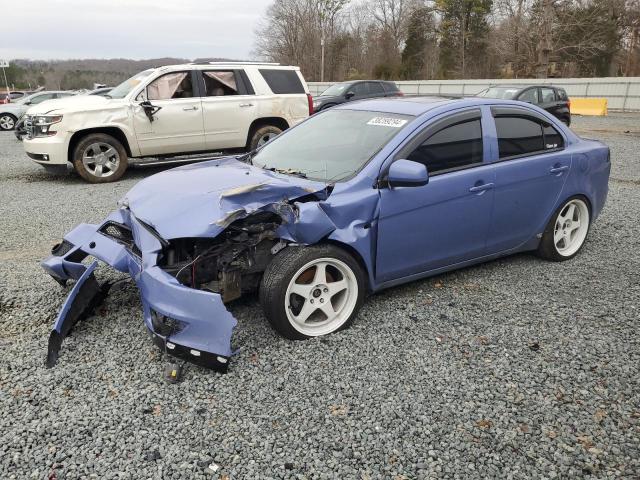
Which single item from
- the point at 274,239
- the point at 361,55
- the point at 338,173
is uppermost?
the point at 361,55

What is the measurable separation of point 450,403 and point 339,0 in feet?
182

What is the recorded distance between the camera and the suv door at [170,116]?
8.67 metres

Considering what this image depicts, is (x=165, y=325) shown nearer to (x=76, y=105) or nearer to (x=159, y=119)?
(x=159, y=119)

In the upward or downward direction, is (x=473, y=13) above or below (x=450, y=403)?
above

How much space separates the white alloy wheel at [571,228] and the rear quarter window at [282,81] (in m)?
6.54

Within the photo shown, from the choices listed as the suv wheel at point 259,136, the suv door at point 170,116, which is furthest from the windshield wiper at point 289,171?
the suv wheel at point 259,136

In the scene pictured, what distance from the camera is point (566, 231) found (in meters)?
4.82

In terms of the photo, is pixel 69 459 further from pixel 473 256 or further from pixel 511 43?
pixel 511 43

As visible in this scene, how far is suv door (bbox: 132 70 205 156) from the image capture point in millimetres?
8672

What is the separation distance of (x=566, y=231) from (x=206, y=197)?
3.46 meters

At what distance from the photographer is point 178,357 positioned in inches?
114

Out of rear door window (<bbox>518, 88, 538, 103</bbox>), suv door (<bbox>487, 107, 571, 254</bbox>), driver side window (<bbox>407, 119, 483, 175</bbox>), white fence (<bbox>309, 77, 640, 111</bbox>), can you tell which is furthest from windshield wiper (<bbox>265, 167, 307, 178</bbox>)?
white fence (<bbox>309, 77, 640, 111</bbox>)

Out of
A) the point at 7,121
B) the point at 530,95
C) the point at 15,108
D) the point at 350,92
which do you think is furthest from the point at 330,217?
the point at 7,121

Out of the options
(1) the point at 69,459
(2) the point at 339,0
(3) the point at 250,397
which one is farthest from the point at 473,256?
(2) the point at 339,0
